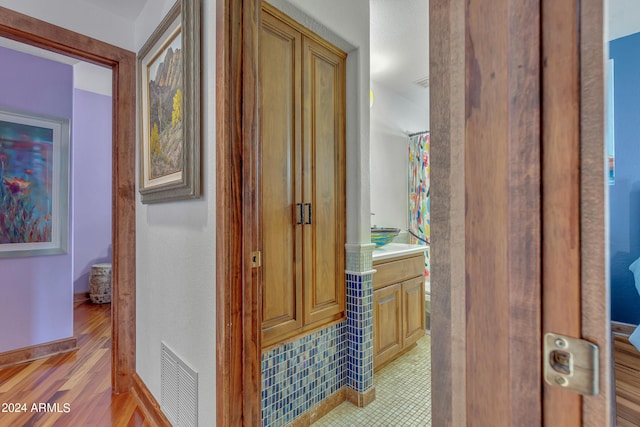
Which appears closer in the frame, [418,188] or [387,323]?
[387,323]

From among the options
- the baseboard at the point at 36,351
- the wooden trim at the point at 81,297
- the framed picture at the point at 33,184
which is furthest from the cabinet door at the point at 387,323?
the wooden trim at the point at 81,297

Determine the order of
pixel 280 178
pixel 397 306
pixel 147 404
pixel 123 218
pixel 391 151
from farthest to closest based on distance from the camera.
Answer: pixel 391 151 → pixel 397 306 → pixel 123 218 → pixel 147 404 → pixel 280 178

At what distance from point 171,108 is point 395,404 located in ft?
6.73

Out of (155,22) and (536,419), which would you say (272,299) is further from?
(155,22)

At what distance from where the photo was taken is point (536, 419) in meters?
0.39

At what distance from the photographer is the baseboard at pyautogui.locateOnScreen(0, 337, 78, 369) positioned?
2270 mm

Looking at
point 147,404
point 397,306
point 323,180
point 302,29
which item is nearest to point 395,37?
point 302,29

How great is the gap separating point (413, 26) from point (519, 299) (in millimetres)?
2471

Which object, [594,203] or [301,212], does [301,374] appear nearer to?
[301,212]

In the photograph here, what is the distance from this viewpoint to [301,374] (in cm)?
167

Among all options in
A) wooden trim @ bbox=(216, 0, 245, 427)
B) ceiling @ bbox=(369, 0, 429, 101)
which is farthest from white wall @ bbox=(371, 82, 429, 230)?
wooden trim @ bbox=(216, 0, 245, 427)

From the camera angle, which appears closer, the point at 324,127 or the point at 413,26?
the point at 324,127

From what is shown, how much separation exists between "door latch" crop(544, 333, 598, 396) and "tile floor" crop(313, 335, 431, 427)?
5.35 ft

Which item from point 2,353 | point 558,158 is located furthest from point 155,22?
point 2,353
